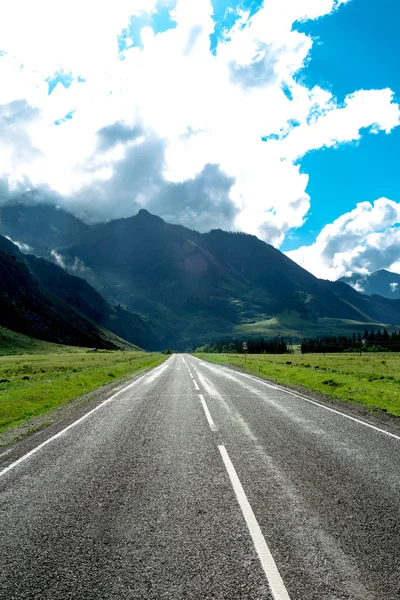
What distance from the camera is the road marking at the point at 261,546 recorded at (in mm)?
3926

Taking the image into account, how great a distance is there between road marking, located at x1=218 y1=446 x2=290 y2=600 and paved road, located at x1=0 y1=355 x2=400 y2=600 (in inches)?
0.7

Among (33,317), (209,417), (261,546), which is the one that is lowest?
(209,417)

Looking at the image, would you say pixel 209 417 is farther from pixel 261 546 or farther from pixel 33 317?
pixel 33 317

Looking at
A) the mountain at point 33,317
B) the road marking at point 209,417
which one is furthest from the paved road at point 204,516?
the mountain at point 33,317

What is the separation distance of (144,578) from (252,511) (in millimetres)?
2328

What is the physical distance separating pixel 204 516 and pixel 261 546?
4.08ft

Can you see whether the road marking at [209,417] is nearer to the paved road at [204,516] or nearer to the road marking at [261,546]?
the paved road at [204,516]

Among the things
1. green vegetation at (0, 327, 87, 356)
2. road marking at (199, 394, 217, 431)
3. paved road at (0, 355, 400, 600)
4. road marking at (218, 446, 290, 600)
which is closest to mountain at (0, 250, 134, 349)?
green vegetation at (0, 327, 87, 356)

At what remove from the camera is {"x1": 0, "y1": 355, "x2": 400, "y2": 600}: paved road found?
4.12 metres

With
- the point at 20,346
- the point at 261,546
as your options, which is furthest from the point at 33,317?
the point at 261,546

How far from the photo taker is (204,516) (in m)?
5.75

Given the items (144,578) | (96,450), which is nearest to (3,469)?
(96,450)

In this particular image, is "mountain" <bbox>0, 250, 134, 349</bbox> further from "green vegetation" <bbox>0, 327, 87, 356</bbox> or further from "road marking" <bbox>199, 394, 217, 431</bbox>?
"road marking" <bbox>199, 394, 217, 431</bbox>

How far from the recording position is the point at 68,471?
8.05 m
